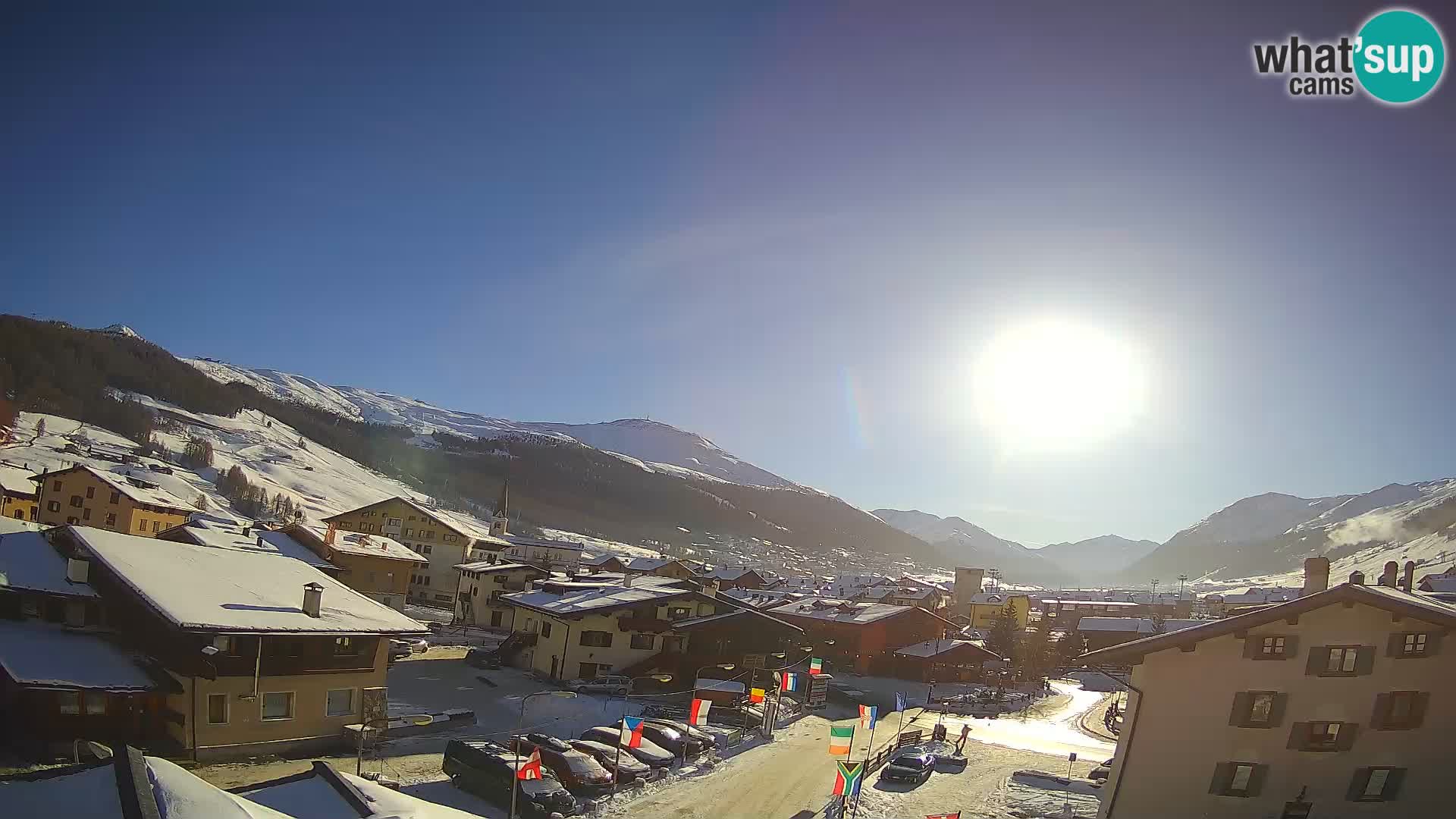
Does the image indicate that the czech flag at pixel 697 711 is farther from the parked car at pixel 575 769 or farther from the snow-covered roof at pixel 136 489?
the snow-covered roof at pixel 136 489

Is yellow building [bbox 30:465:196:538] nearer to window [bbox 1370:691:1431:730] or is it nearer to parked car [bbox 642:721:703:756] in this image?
parked car [bbox 642:721:703:756]

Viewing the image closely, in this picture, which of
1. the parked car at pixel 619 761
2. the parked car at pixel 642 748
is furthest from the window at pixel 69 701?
the parked car at pixel 642 748

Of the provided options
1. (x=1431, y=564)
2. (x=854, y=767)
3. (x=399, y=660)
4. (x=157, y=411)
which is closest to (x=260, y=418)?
(x=157, y=411)

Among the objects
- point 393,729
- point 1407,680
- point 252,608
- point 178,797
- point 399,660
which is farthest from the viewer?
point 399,660

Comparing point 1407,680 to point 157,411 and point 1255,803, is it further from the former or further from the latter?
point 157,411

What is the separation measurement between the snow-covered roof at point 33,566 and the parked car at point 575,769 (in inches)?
619

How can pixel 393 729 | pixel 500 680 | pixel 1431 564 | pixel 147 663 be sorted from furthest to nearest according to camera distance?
pixel 1431 564
pixel 500 680
pixel 393 729
pixel 147 663

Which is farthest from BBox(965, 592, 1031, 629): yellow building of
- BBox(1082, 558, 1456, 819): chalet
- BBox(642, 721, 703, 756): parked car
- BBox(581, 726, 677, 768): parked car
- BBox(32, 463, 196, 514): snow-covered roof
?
BBox(32, 463, 196, 514): snow-covered roof

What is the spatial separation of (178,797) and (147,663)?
20.8 metres

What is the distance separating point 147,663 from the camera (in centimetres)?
2308

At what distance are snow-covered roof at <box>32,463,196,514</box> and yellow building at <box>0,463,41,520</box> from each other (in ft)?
3.59

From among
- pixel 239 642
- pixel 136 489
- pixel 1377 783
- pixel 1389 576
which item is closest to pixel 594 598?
pixel 239 642

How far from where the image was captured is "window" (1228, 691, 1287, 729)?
18.1m

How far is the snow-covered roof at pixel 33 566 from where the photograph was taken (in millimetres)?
23422
